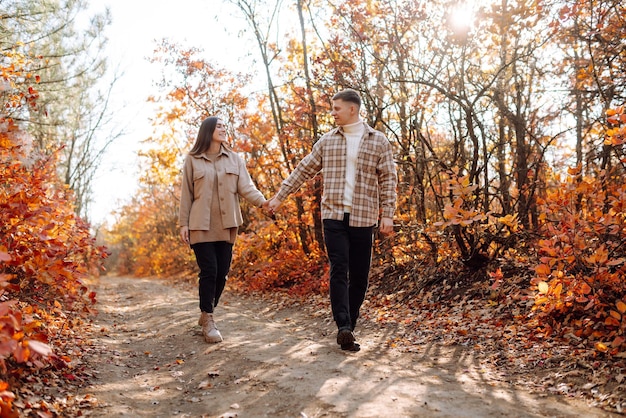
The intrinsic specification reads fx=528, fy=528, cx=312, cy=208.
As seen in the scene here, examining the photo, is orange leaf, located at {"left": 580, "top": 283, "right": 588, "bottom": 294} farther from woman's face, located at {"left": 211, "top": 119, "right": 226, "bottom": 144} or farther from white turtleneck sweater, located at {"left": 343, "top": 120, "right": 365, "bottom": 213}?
woman's face, located at {"left": 211, "top": 119, "right": 226, "bottom": 144}

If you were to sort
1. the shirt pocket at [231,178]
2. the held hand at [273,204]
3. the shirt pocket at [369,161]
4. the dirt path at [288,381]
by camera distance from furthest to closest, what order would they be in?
the shirt pocket at [231,178]
the held hand at [273,204]
the shirt pocket at [369,161]
the dirt path at [288,381]

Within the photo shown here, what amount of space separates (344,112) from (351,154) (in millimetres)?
366

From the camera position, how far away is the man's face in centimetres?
445

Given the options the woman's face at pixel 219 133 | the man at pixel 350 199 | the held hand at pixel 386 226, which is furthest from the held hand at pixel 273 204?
the held hand at pixel 386 226

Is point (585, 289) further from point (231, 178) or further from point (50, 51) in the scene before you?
point (50, 51)

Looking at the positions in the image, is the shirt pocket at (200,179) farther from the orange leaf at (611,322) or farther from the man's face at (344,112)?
the orange leaf at (611,322)

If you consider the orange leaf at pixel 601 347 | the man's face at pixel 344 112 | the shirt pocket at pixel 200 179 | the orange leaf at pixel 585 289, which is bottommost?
the orange leaf at pixel 601 347

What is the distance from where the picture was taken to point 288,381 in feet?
11.6

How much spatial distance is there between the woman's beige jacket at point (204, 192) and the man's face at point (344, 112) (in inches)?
47.5

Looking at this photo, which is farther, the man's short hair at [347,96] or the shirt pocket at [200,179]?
the shirt pocket at [200,179]

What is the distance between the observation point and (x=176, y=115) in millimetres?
14883

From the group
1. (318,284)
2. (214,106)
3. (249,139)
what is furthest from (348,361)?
(214,106)

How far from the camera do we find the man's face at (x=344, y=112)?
4.45 m

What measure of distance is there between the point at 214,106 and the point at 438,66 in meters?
7.21
